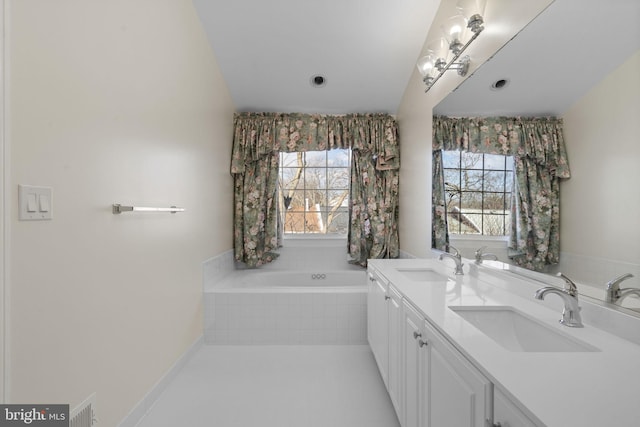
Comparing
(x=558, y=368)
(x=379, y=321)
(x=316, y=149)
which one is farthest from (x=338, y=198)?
(x=558, y=368)

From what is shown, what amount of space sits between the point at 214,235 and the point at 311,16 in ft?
6.53

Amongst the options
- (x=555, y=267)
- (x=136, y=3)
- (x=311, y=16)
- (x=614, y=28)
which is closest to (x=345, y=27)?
(x=311, y=16)

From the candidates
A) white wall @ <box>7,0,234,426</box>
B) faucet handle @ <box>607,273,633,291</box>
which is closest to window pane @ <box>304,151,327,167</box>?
white wall @ <box>7,0,234,426</box>

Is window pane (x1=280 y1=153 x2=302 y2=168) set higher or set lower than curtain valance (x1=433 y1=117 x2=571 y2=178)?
higher

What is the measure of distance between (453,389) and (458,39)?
1.99 metres

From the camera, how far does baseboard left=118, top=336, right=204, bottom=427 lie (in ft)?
5.43

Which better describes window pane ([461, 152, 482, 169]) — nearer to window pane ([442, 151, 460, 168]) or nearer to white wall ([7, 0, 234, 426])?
window pane ([442, 151, 460, 168])

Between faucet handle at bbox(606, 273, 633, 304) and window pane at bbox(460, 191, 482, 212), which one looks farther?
window pane at bbox(460, 191, 482, 212)

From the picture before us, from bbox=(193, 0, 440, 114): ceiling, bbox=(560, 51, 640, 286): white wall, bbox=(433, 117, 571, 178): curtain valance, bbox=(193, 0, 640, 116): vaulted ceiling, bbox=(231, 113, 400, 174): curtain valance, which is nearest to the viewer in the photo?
bbox=(560, 51, 640, 286): white wall

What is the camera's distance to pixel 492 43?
176cm

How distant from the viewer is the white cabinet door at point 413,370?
1.22 metres

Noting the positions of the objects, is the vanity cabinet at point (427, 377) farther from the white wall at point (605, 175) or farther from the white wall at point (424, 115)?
the white wall at point (424, 115)

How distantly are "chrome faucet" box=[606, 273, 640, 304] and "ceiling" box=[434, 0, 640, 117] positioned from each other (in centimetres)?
67

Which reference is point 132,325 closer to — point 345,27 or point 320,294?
point 320,294
